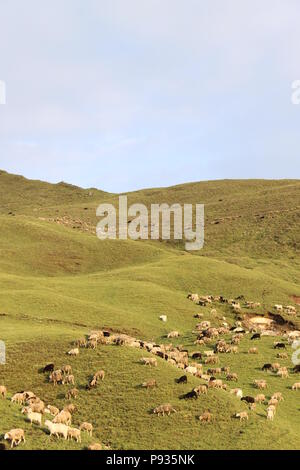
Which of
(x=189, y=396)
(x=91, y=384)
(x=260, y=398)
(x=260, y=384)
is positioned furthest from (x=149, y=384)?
(x=260, y=384)

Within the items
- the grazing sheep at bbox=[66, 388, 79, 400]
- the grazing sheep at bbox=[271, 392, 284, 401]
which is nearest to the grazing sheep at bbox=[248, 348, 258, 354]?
the grazing sheep at bbox=[271, 392, 284, 401]

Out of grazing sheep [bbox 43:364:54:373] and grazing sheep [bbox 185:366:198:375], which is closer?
grazing sheep [bbox 43:364:54:373]

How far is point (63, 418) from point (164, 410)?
4.24m

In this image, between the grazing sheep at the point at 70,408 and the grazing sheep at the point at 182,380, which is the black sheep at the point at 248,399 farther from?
the grazing sheep at the point at 70,408

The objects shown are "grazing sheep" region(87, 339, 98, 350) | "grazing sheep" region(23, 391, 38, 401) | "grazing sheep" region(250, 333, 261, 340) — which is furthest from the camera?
"grazing sheep" region(250, 333, 261, 340)

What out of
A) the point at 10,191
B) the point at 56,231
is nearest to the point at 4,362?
the point at 56,231

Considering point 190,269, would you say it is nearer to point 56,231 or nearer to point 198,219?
point 56,231

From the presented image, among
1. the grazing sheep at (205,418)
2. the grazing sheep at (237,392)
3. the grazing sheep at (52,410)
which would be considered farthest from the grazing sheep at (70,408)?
the grazing sheep at (237,392)

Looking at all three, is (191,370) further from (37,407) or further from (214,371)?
(37,407)

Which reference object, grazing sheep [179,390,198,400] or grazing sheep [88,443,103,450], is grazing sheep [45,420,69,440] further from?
grazing sheep [179,390,198,400]

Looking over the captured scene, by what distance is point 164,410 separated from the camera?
22.8 m

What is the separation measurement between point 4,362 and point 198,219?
8077 cm

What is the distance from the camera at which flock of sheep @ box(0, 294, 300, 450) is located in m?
20.6

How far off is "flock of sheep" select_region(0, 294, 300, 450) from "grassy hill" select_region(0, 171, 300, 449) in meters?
0.41
